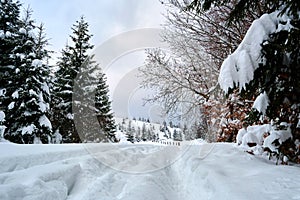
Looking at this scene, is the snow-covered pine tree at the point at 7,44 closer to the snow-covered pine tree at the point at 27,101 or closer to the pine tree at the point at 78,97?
the snow-covered pine tree at the point at 27,101

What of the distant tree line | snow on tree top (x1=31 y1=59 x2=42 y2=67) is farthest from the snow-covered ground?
snow on tree top (x1=31 y1=59 x2=42 y2=67)

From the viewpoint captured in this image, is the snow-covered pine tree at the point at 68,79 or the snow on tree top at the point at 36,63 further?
the snow-covered pine tree at the point at 68,79

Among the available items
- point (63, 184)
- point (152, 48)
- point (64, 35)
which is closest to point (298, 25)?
point (63, 184)

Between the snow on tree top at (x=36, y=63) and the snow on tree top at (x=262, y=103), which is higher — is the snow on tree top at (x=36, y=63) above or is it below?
above

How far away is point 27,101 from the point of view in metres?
13.4

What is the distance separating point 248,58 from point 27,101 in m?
13.3

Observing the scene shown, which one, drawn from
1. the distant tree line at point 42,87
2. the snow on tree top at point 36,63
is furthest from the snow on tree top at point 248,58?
the snow on tree top at point 36,63

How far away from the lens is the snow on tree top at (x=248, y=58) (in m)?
3.15

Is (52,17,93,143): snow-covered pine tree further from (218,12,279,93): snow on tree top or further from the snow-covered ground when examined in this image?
(218,12,279,93): snow on tree top

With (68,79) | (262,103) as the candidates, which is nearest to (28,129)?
(68,79)

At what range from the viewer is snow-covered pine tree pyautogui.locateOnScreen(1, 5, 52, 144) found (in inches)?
519

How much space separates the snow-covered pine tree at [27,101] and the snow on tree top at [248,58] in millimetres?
12376

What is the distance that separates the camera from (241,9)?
3947 mm

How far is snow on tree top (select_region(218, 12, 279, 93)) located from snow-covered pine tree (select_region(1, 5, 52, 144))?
1238 cm
